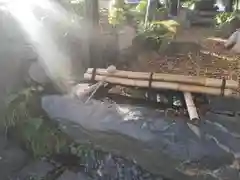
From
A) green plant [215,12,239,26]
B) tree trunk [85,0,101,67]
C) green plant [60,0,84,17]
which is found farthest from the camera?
green plant [215,12,239,26]

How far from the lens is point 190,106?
15.3ft

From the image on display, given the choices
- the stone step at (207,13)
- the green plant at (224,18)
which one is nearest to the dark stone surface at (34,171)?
the green plant at (224,18)

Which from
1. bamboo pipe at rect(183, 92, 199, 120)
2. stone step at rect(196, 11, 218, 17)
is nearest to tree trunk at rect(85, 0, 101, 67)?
bamboo pipe at rect(183, 92, 199, 120)

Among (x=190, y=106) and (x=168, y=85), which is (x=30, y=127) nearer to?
(x=168, y=85)

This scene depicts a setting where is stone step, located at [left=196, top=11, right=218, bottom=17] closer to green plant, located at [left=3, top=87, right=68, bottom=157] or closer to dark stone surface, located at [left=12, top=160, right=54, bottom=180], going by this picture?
green plant, located at [left=3, top=87, right=68, bottom=157]

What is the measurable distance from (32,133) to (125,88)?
1444 mm

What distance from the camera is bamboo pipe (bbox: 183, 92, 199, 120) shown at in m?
4.50

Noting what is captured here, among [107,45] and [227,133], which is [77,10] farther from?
[227,133]

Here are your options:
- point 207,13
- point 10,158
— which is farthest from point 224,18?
point 10,158

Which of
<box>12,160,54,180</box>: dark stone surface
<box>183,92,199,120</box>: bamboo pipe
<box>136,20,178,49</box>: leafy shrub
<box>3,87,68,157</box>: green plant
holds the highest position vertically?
<box>136,20,178,49</box>: leafy shrub

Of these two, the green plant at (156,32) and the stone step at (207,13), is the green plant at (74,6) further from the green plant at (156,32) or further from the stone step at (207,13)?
the stone step at (207,13)

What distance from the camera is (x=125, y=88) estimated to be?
5.34 m

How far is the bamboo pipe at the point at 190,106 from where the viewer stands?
450 cm

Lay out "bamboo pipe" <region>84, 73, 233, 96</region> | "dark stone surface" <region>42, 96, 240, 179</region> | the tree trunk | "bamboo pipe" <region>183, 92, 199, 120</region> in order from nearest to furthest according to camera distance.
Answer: "dark stone surface" <region>42, 96, 240, 179</region>, "bamboo pipe" <region>183, 92, 199, 120</region>, "bamboo pipe" <region>84, 73, 233, 96</region>, the tree trunk
